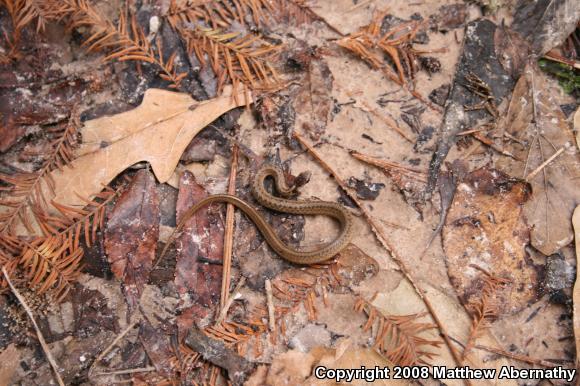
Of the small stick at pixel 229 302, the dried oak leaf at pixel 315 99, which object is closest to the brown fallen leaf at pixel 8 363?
the small stick at pixel 229 302

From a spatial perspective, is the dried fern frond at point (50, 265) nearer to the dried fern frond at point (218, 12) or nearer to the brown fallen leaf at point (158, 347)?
the brown fallen leaf at point (158, 347)

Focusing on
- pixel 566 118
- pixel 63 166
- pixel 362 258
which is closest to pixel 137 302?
pixel 63 166

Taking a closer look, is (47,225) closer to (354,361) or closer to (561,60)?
(354,361)

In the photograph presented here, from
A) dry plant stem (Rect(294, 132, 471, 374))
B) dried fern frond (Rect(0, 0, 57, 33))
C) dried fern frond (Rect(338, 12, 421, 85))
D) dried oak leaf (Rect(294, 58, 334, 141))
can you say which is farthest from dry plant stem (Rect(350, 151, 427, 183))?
dried fern frond (Rect(0, 0, 57, 33))

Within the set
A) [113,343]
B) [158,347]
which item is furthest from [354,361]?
[113,343]

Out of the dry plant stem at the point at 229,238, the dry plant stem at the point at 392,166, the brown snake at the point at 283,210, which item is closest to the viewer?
the dry plant stem at the point at 229,238

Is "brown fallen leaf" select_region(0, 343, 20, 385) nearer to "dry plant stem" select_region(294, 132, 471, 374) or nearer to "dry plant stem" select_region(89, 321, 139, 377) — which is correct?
"dry plant stem" select_region(89, 321, 139, 377)

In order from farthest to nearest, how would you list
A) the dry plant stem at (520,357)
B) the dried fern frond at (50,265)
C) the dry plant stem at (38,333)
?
the dry plant stem at (520,357) → the dried fern frond at (50,265) → the dry plant stem at (38,333)

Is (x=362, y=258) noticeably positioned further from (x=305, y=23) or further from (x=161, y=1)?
(x=161, y=1)
